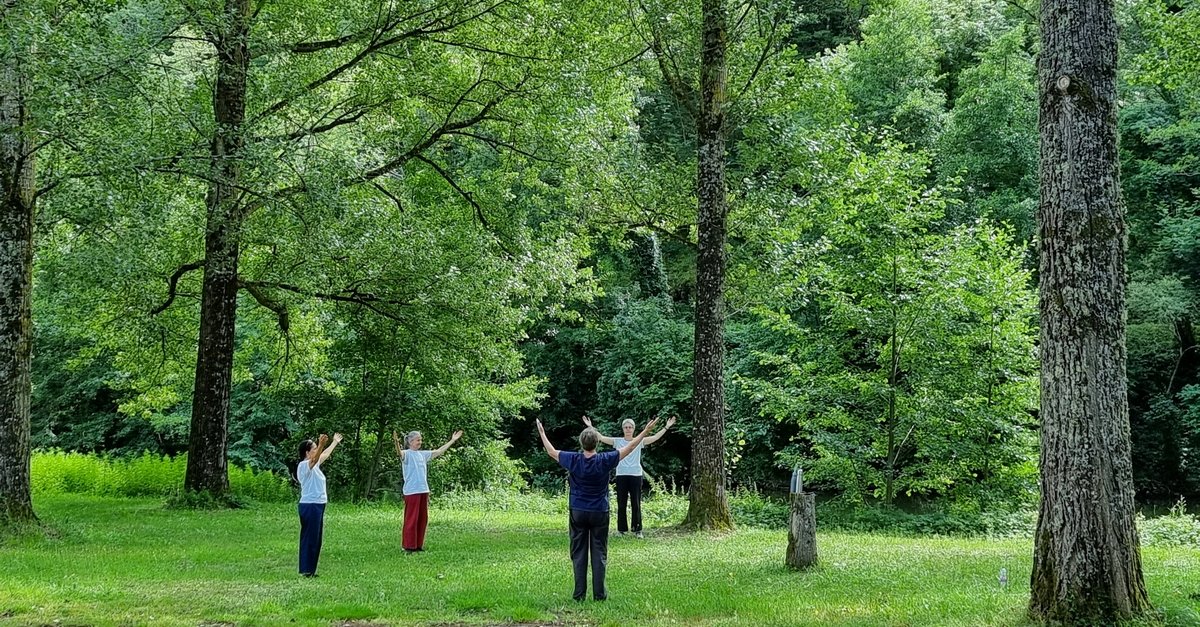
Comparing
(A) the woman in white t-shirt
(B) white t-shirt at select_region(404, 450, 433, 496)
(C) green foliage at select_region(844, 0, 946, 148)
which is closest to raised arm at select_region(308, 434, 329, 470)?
(A) the woman in white t-shirt

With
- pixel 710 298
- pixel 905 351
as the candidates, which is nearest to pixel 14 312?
pixel 710 298

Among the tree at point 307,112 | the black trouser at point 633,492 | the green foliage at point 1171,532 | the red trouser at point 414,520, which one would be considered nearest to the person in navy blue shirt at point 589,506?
the red trouser at point 414,520

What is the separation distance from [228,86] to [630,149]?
790cm

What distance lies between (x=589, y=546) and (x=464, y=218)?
13374mm

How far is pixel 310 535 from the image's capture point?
10250 mm

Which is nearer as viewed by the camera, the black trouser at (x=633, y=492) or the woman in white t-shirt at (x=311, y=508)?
the woman in white t-shirt at (x=311, y=508)

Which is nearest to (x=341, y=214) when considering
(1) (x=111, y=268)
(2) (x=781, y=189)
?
(1) (x=111, y=268)

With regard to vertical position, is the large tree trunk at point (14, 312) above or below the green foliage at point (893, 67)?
below

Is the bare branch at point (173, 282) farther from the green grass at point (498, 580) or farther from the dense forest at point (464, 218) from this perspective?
the green grass at point (498, 580)

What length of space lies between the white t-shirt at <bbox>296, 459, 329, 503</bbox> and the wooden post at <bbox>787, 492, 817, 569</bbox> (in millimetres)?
5355

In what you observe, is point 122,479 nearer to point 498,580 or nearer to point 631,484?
point 631,484

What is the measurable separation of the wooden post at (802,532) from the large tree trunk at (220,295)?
10777 mm

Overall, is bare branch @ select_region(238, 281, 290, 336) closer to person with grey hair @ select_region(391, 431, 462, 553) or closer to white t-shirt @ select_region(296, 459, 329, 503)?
person with grey hair @ select_region(391, 431, 462, 553)

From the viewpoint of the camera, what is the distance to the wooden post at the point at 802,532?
398 inches
